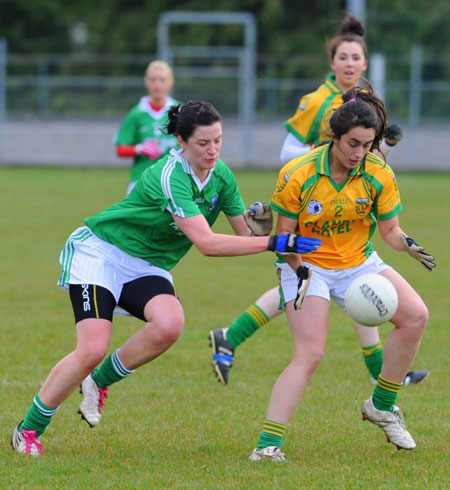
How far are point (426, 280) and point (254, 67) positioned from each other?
20687 millimetres

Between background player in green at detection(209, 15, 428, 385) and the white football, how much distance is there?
5.90 feet

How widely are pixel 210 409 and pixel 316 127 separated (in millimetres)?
2059

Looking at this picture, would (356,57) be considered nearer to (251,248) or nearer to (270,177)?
(251,248)

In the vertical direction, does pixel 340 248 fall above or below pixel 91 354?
above

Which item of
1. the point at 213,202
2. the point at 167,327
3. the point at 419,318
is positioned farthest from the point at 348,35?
the point at 167,327

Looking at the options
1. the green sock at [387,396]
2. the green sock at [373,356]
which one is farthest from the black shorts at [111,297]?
the green sock at [373,356]

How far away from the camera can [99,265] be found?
4.97 meters

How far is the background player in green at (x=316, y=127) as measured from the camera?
6.49 meters

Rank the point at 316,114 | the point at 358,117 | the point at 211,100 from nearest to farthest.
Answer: the point at 358,117, the point at 316,114, the point at 211,100

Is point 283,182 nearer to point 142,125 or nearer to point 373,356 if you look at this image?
point 373,356

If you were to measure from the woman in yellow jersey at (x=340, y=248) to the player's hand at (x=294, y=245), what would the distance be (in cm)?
A: 13

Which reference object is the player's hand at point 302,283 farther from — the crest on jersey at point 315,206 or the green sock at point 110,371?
the green sock at point 110,371

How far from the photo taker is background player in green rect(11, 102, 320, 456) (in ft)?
15.4

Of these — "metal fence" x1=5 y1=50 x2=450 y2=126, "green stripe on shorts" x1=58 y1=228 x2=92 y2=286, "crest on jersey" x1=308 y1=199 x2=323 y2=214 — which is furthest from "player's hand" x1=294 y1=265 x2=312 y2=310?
"metal fence" x1=5 y1=50 x2=450 y2=126
